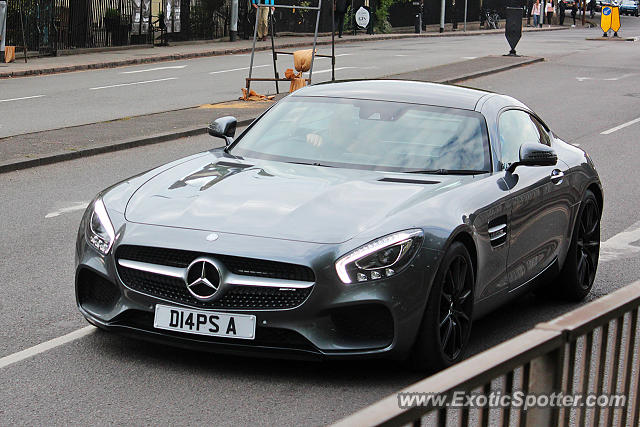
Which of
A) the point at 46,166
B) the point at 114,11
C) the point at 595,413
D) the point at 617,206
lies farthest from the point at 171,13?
the point at 595,413

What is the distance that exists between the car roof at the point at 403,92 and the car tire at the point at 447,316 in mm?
1572

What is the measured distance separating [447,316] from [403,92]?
6.60 feet

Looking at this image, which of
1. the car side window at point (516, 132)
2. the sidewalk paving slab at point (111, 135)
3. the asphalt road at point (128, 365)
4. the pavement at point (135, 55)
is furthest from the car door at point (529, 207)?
the pavement at point (135, 55)

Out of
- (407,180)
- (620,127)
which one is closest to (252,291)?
(407,180)

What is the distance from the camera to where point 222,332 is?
5.48 metres

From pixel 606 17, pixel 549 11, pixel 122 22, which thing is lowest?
pixel 122 22

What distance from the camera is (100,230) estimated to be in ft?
19.6

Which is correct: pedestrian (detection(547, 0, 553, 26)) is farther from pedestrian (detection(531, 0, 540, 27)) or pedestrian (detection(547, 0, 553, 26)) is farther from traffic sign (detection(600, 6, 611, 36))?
traffic sign (detection(600, 6, 611, 36))

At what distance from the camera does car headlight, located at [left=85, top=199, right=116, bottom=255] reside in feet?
19.2

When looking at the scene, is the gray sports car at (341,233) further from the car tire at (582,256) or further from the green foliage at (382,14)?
the green foliage at (382,14)

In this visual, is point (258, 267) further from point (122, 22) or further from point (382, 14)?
point (382, 14)

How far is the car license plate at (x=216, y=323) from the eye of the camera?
5.47 meters

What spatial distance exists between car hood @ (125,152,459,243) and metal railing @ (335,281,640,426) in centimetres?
211

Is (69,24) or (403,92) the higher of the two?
(69,24)
